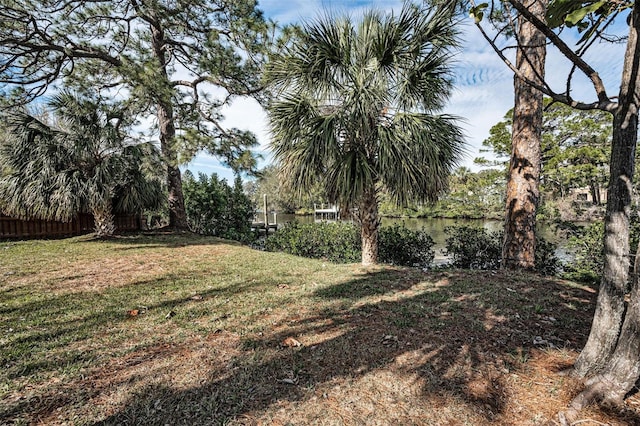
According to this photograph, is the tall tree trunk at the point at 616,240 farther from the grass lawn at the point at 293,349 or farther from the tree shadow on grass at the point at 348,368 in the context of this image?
the tree shadow on grass at the point at 348,368

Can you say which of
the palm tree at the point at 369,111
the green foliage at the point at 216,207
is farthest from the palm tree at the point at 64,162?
the palm tree at the point at 369,111

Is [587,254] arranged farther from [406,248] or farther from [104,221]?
[104,221]

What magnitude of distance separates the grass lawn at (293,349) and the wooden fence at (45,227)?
4.75 metres

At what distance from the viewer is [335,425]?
143 centimetres

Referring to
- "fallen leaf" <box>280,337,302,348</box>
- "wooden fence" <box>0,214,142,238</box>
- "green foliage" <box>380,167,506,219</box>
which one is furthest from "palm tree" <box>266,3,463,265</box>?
"green foliage" <box>380,167,506,219</box>

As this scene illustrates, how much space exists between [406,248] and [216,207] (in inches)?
299

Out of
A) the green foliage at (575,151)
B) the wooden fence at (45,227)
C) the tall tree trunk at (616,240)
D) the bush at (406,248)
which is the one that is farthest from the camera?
the green foliage at (575,151)

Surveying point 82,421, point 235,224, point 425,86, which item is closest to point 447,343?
point 82,421

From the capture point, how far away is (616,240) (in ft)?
5.41

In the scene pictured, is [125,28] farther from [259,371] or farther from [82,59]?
[259,371]

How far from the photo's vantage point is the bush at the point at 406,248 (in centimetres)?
611

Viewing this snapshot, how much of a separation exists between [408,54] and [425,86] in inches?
22.0

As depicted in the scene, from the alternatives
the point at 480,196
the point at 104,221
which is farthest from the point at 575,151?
the point at 104,221

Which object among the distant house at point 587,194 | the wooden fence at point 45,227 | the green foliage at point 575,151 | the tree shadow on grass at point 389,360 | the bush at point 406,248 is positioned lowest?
the tree shadow on grass at point 389,360
